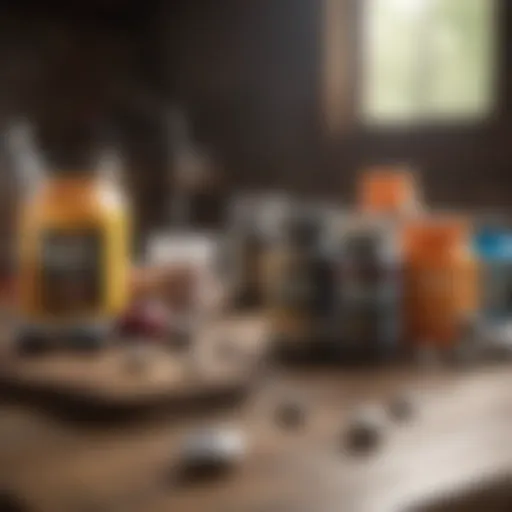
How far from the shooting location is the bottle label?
114cm

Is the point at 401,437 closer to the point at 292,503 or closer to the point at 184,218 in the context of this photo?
the point at 292,503

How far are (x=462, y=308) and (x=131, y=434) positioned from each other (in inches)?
17.9

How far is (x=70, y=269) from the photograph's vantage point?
3.75 ft

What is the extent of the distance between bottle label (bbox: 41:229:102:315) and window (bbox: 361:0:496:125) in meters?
1.51

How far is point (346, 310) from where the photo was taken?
1117 millimetres

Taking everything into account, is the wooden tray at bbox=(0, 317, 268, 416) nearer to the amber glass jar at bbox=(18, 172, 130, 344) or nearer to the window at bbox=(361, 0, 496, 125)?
the amber glass jar at bbox=(18, 172, 130, 344)

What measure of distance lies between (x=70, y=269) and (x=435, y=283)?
35 centimetres

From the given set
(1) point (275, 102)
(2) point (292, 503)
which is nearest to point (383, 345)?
(2) point (292, 503)

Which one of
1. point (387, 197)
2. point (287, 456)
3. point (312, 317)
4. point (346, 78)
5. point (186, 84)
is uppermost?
point (186, 84)

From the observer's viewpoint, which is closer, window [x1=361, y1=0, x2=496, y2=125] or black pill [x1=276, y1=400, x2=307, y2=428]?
black pill [x1=276, y1=400, x2=307, y2=428]

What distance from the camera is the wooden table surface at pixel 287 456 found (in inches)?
26.9

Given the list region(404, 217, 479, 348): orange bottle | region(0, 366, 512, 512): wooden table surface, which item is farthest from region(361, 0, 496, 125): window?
region(0, 366, 512, 512): wooden table surface

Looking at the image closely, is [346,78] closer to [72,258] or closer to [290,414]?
[72,258]

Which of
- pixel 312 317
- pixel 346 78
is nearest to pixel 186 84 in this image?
pixel 346 78
